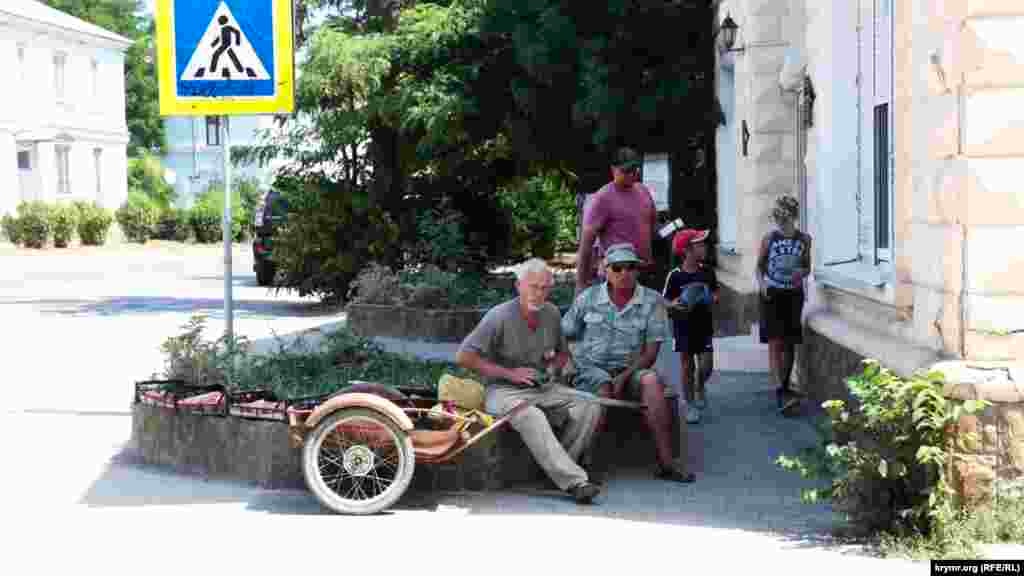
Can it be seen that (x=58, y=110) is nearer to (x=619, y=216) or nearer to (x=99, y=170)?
(x=99, y=170)

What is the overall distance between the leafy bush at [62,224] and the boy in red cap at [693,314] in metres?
36.5

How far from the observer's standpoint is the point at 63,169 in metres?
55.5

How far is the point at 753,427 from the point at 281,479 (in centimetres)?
355

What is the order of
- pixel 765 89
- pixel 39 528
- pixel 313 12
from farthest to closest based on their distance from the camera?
pixel 313 12, pixel 765 89, pixel 39 528

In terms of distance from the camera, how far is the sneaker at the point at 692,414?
10.8 meters

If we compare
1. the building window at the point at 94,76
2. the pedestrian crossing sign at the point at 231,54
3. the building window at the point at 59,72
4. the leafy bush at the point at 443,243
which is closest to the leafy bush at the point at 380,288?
the leafy bush at the point at 443,243

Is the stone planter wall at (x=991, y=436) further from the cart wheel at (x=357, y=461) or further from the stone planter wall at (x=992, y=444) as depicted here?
the cart wheel at (x=357, y=461)

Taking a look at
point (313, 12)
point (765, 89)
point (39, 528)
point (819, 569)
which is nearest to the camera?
point (819, 569)

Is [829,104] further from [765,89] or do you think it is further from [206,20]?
[206,20]

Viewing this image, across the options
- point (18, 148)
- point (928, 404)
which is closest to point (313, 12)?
point (928, 404)

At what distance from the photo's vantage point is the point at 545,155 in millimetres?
19656

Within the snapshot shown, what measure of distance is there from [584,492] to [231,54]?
4035mm

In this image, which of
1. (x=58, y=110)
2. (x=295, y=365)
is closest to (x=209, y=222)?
(x=58, y=110)

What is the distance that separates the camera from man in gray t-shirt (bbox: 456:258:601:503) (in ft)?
27.6
